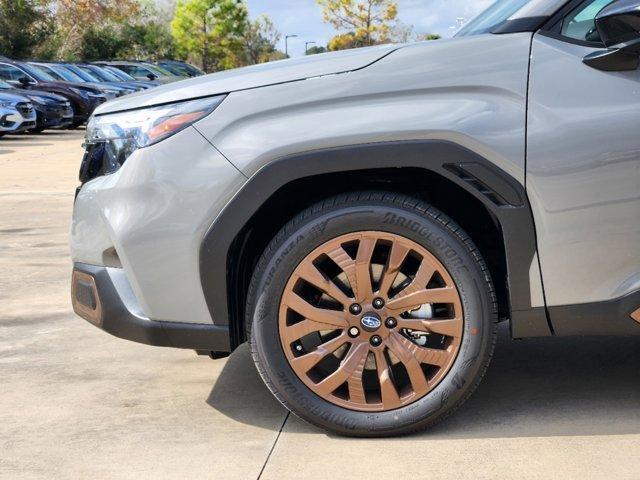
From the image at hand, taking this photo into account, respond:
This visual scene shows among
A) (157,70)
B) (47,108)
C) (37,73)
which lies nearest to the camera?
(47,108)

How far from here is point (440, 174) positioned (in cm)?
370

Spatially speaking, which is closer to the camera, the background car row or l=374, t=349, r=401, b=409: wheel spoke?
l=374, t=349, r=401, b=409: wheel spoke

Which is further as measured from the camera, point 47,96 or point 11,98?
point 47,96

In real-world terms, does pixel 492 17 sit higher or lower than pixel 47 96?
higher

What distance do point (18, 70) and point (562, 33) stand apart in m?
24.9

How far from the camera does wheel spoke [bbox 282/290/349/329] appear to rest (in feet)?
12.5

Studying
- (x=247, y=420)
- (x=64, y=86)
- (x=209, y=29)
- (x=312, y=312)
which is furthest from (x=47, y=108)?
(x=209, y=29)

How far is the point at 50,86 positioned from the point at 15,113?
180 inches

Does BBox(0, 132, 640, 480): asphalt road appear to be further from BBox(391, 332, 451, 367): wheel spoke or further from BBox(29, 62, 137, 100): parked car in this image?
BBox(29, 62, 137, 100): parked car

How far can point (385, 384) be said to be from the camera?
12.5 ft

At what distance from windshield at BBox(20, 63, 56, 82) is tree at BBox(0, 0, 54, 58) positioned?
16.9 m

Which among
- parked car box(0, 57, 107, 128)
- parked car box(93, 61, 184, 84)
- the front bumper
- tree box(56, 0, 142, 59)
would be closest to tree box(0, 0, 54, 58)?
tree box(56, 0, 142, 59)

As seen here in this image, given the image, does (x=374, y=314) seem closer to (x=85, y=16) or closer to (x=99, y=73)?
(x=99, y=73)

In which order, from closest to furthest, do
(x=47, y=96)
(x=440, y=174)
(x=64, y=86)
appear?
(x=440, y=174) < (x=47, y=96) < (x=64, y=86)
